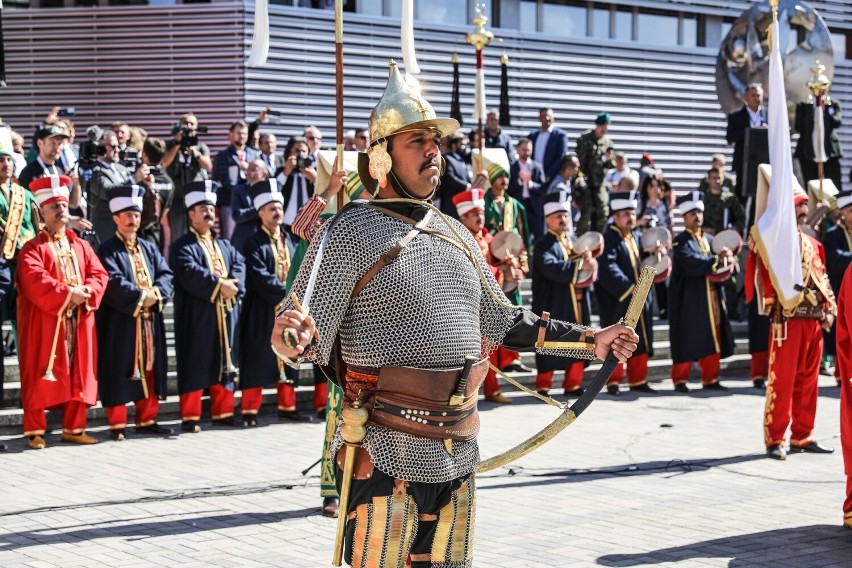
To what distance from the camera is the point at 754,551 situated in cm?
738

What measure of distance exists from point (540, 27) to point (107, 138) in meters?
11.2

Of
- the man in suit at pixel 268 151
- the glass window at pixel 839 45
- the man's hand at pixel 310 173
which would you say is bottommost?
the man's hand at pixel 310 173

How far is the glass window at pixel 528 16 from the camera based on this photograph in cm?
2298

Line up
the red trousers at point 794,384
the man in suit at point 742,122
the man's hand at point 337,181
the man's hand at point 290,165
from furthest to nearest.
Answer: the man in suit at point 742,122, the man's hand at point 290,165, the red trousers at point 794,384, the man's hand at point 337,181

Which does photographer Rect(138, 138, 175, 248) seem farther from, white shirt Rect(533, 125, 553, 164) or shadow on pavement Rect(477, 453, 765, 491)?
white shirt Rect(533, 125, 553, 164)

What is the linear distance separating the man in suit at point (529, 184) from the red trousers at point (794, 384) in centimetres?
707

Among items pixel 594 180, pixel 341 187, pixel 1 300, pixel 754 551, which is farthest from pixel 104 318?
pixel 594 180

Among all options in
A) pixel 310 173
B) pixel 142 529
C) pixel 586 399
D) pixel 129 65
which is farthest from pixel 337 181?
pixel 129 65

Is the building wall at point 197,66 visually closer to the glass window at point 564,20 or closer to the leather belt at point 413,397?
the glass window at point 564,20

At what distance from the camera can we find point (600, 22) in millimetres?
24094

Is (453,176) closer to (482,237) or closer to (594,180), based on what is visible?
(482,237)

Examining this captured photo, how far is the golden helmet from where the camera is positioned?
4.80 m

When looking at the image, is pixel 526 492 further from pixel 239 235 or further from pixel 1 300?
pixel 239 235

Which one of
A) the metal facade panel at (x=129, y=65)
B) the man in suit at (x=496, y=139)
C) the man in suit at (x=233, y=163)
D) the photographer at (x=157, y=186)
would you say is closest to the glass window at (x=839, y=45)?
the man in suit at (x=496, y=139)
